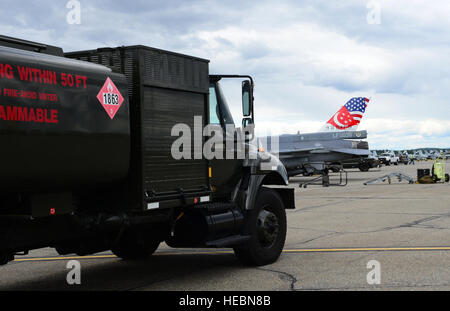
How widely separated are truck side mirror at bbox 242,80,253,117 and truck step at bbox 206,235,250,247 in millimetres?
1679

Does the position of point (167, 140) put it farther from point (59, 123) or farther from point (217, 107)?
point (59, 123)

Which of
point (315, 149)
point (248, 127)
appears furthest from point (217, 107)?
point (315, 149)

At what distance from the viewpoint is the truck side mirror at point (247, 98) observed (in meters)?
7.09

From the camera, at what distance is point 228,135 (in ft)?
23.8

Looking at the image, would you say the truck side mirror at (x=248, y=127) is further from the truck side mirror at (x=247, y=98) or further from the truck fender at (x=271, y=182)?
the truck fender at (x=271, y=182)

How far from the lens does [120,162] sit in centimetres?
533

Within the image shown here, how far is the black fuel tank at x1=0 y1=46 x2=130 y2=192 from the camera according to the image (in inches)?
169

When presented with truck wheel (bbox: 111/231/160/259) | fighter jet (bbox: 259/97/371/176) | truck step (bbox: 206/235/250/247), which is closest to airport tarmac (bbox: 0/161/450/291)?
truck wheel (bbox: 111/231/160/259)

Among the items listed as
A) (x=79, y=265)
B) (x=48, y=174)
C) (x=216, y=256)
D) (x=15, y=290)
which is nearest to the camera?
(x=48, y=174)

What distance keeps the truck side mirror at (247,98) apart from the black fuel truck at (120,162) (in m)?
0.02

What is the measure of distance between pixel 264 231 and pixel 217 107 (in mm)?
1873
